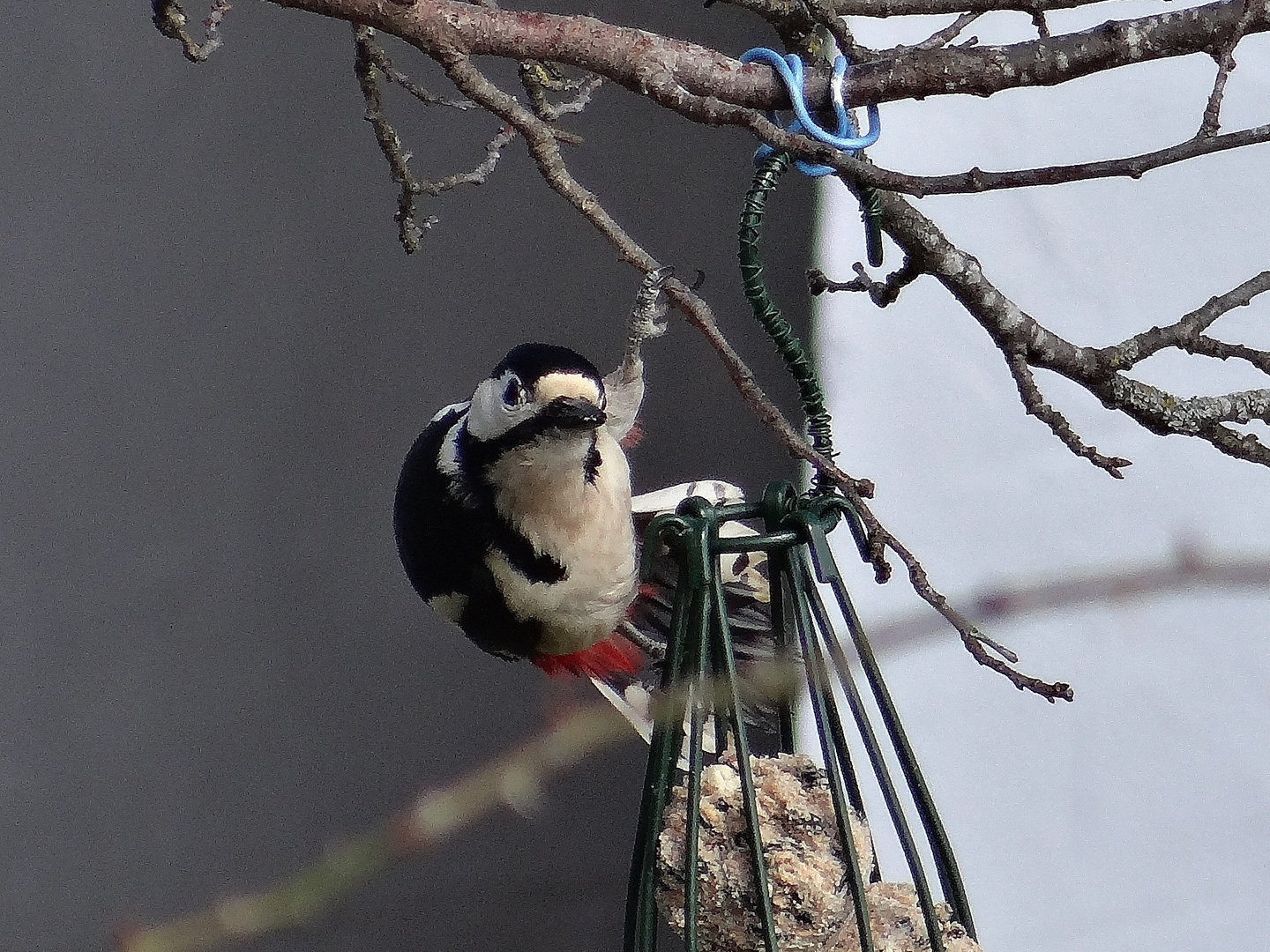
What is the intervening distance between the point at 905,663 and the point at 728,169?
2.45 ft

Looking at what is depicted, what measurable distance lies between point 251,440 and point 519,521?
55 centimetres

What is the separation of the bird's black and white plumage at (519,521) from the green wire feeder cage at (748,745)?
0.64ft

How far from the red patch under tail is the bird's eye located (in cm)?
31

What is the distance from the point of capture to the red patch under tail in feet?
3.08

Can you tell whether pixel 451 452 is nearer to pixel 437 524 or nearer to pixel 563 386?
pixel 437 524

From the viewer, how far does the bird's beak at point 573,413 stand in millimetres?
608

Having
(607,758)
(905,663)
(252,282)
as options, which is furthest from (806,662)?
(607,758)

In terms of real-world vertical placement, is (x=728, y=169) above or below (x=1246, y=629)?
above

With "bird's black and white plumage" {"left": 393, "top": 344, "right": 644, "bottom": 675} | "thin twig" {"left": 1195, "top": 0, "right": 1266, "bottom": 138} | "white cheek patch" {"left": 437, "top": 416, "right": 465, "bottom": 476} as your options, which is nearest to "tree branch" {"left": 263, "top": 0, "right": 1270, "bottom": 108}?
"thin twig" {"left": 1195, "top": 0, "right": 1266, "bottom": 138}

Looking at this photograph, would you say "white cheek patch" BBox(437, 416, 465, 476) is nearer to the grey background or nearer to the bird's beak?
the bird's beak

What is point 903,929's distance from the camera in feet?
1.66

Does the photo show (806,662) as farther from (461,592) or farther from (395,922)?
(395,922)

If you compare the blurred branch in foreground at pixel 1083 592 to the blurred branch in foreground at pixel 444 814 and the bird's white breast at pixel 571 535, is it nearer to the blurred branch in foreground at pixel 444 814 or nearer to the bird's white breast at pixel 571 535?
the blurred branch in foreground at pixel 444 814

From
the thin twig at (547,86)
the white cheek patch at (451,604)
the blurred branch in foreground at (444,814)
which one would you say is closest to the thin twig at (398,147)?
the thin twig at (547,86)
